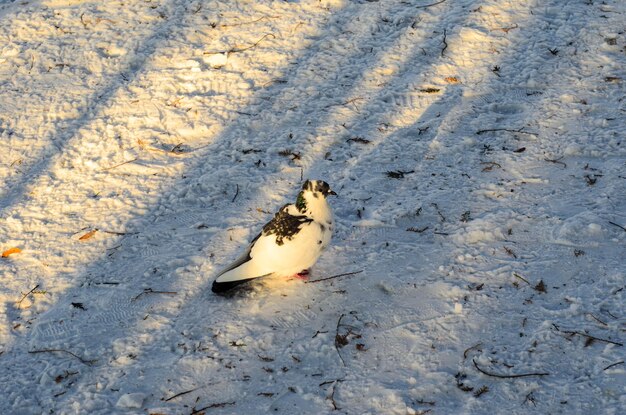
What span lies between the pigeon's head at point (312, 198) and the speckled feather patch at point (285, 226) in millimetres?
49

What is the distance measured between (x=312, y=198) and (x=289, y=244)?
0.87 feet

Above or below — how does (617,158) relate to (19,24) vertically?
below

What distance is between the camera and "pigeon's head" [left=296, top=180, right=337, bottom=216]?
3.54 meters

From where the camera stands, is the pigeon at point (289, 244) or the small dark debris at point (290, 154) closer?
the pigeon at point (289, 244)

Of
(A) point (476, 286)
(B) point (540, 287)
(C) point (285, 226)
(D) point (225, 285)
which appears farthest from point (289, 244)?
(B) point (540, 287)

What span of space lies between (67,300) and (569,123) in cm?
325

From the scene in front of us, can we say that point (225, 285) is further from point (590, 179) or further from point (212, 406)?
point (590, 179)

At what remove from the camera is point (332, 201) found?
4.23 meters

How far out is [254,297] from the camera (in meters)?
3.60

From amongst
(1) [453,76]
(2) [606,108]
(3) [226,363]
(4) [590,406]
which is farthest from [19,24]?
(4) [590,406]

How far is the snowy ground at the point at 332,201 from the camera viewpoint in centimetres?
315

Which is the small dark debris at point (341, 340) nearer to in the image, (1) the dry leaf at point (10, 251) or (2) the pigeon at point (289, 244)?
(2) the pigeon at point (289, 244)

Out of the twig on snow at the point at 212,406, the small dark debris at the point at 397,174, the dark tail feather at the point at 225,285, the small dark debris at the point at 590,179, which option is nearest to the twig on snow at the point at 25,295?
the dark tail feather at the point at 225,285

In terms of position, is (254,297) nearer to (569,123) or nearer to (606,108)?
(569,123)
